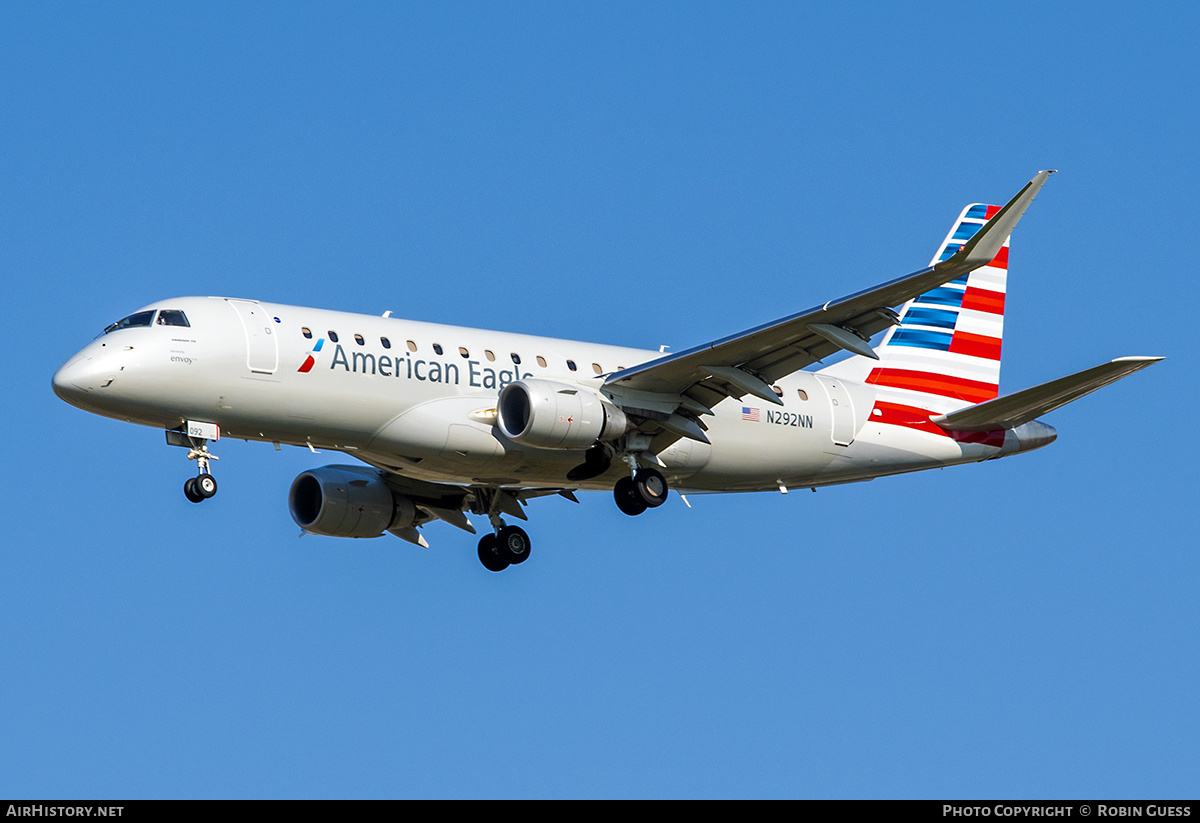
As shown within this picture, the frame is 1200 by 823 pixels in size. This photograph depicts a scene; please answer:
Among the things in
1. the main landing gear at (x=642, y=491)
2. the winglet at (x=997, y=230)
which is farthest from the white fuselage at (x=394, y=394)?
the winglet at (x=997, y=230)

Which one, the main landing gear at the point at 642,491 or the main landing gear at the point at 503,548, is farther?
the main landing gear at the point at 503,548

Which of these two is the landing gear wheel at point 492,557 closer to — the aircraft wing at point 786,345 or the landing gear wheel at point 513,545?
the landing gear wheel at point 513,545

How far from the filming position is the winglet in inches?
1055

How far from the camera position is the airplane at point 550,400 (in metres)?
30.0

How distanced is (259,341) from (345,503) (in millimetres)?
6864

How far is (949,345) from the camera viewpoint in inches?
1564

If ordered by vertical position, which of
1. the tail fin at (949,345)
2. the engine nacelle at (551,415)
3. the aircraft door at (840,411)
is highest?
the tail fin at (949,345)

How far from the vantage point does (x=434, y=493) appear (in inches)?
1470

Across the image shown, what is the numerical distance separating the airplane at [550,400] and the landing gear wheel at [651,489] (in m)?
0.04

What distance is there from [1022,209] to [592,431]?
31.8 ft

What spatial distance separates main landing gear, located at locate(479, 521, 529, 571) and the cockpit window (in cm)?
1011
